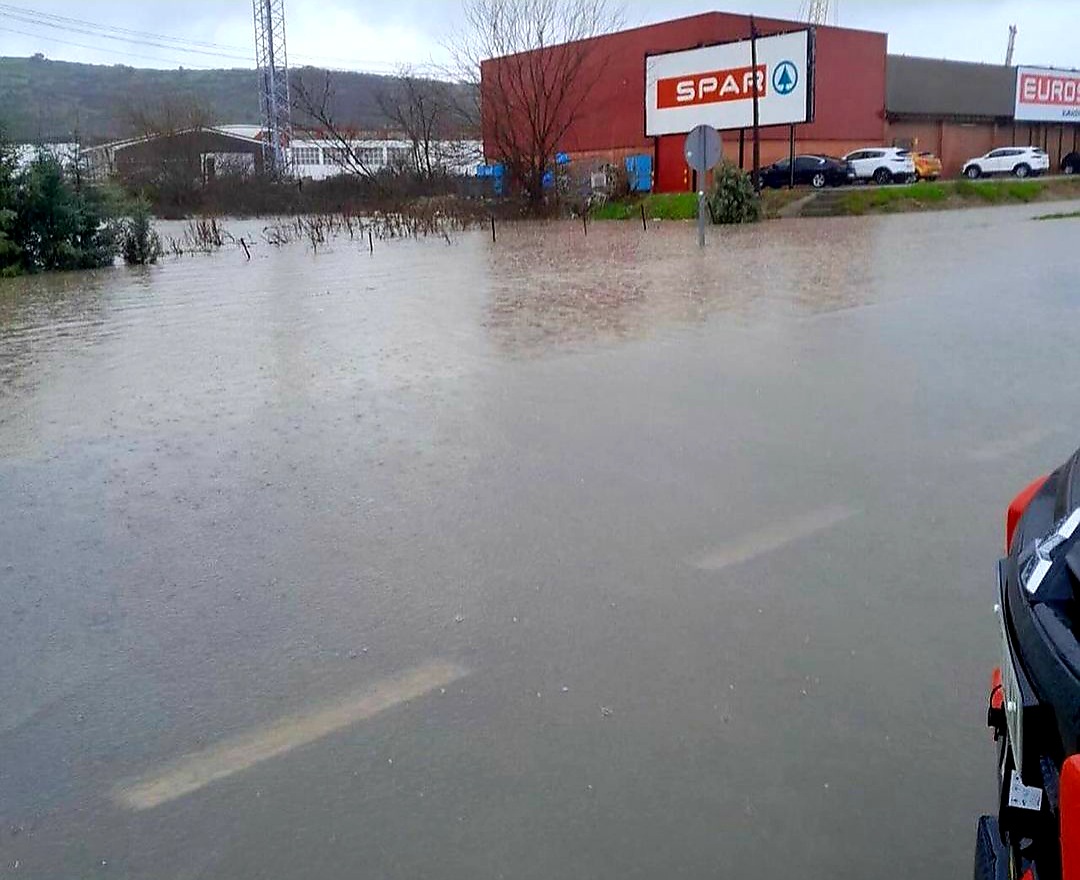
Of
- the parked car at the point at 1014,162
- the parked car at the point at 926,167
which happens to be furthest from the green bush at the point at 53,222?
the parked car at the point at 1014,162

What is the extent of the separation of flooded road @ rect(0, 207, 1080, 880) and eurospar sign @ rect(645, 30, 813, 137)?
3010 cm

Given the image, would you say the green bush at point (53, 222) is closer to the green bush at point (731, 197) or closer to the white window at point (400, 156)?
the green bush at point (731, 197)

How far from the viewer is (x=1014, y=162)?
163ft

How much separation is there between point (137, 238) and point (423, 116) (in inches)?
1074

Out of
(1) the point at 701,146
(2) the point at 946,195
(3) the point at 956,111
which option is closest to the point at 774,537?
(1) the point at 701,146

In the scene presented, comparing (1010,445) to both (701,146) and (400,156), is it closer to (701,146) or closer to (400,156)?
(701,146)

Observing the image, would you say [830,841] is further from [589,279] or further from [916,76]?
[916,76]

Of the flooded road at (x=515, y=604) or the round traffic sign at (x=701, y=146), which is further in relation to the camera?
the round traffic sign at (x=701, y=146)

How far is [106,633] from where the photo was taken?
4.23 metres

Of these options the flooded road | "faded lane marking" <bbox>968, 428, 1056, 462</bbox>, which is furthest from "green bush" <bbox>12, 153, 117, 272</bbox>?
"faded lane marking" <bbox>968, 428, 1056, 462</bbox>

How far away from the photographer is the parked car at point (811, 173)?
42.8m

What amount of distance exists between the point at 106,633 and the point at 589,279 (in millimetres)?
13104

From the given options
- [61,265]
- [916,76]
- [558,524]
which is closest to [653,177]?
[916,76]

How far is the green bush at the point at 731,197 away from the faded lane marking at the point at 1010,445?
2625cm
